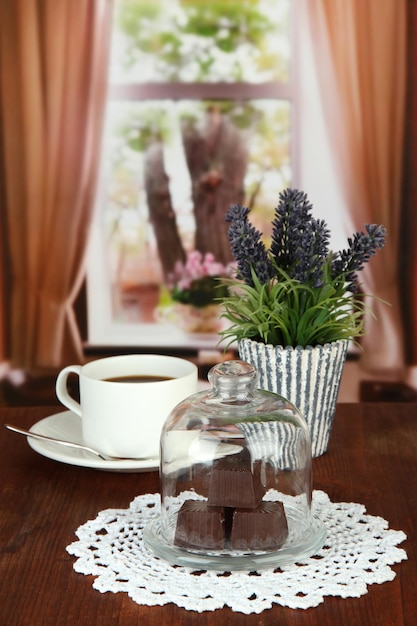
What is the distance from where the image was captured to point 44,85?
10.5 feet

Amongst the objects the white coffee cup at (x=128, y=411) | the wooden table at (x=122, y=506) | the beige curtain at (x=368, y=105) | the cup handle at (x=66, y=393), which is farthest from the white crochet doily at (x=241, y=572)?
the beige curtain at (x=368, y=105)

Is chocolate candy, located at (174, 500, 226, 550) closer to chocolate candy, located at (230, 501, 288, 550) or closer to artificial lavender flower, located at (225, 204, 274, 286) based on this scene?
chocolate candy, located at (230, 501, 288, 550)

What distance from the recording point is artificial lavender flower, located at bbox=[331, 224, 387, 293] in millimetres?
986

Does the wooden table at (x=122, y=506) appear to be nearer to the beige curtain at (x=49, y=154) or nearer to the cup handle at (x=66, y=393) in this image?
the cup handle at (x=66, y=393)

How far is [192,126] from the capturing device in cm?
320

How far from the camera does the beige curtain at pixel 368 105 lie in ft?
10.2

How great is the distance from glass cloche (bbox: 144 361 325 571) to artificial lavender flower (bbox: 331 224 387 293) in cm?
25

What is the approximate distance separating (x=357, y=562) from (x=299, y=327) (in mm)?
361

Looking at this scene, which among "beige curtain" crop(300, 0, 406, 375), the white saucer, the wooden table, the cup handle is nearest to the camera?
the wooden table

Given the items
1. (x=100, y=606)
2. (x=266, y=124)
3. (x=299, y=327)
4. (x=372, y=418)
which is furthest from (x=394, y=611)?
(x=266, y=124)

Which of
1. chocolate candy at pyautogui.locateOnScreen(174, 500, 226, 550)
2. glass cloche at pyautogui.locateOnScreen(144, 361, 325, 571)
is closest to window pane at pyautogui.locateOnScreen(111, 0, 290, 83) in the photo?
glass cloche at pyautogui.locateOnScreen(144, 361, 325, 571)

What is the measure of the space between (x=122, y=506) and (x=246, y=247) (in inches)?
13.2

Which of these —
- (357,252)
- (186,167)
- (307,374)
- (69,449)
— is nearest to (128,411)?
(69,449)

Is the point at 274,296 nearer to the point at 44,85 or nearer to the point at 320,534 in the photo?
the point at 320,534
